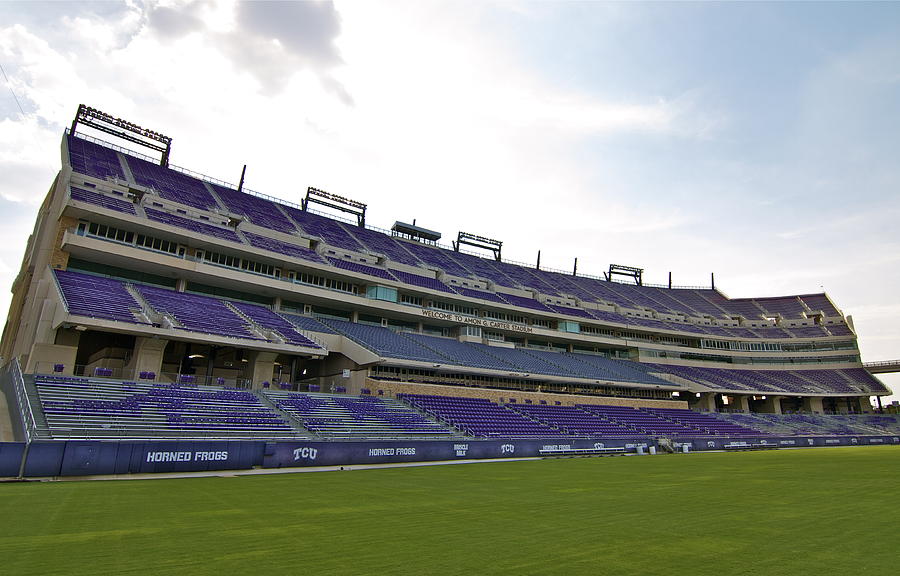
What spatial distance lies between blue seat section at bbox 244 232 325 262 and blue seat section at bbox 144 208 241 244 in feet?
5.05

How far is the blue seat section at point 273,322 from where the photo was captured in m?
32.8

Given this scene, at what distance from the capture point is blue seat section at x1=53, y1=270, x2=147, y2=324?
25.2m

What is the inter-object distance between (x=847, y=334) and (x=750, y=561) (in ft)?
286

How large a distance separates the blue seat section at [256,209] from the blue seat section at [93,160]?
28.6ft

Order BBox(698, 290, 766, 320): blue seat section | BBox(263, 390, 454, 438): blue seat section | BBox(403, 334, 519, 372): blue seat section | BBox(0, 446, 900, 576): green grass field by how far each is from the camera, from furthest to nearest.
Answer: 1. BBox(698, 290, 766, 320): blue seat section
2. BBox(403, 334, 519, 372): blue seat section
3. BBox(263, 390, 454, 438): blue seat section
4. BBox(0, 446, 900, 576): green grass field

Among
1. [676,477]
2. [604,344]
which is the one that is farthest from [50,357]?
[604,344]

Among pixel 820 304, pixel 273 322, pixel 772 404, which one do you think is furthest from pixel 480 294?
pixel 820 304

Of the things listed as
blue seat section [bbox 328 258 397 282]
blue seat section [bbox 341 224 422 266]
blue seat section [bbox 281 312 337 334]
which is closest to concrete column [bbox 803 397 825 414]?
blue seat section [bbox 341 224 422 266]

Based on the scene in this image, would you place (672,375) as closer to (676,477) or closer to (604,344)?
(604,344)

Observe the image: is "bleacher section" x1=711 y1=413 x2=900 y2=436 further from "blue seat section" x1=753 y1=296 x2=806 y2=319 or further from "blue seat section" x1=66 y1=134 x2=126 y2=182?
"blue seat section" x1=66 y1=134 x2=126 y2=182

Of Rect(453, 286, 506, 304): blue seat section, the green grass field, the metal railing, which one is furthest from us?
Rect(453, 286, 506, 304): blue seat section

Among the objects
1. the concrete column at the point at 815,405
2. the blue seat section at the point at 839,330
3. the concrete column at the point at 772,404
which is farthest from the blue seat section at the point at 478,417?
the blue seat section at the point at 839,330

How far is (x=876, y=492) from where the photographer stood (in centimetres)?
1248

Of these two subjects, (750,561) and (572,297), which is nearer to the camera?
(750,561)
